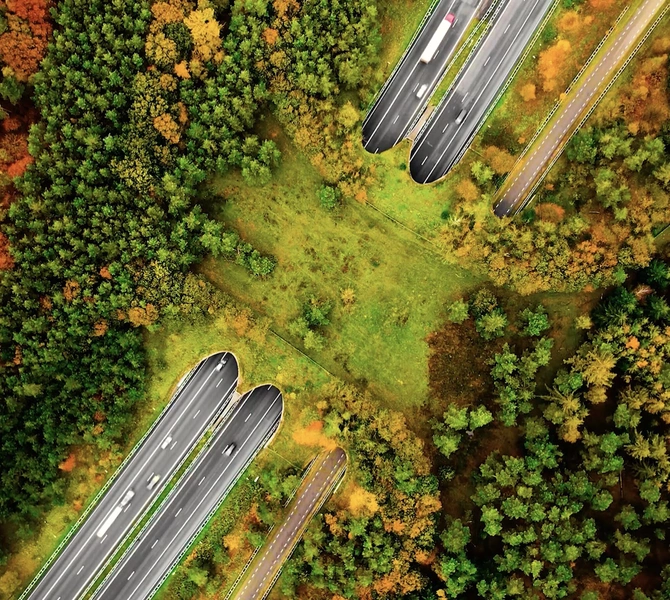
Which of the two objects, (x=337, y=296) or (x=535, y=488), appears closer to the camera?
(x=535, y=488)

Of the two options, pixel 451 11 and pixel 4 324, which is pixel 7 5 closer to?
pixel 4 324

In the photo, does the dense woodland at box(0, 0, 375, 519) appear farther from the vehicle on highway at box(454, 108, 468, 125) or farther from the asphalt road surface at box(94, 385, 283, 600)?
the vehicle on highway at box(454, 108, 468, 125)

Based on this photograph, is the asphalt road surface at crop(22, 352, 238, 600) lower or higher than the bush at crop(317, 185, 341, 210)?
lower

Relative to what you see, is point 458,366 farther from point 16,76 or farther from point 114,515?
point 16,76

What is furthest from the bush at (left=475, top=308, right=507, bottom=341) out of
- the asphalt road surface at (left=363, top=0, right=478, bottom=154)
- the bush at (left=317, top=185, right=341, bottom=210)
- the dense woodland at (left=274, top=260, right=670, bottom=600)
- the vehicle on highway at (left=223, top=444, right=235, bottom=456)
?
the vehicle on highway at (left=223, top=444, right=235, bottom=456)

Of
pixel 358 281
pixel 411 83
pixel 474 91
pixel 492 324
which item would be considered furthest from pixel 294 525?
pixel 474 91
